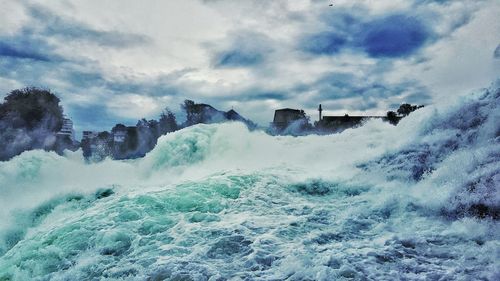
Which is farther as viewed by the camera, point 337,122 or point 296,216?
point 337,122

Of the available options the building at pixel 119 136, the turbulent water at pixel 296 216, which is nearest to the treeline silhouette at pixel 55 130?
the building at pixel 119 136

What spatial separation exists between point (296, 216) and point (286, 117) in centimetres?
3936

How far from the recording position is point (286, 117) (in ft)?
152

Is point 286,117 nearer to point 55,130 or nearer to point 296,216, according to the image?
point 55,130

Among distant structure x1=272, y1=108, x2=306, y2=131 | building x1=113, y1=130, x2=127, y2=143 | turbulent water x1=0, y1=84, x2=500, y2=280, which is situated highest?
distant structure x1=272, y1=108, x2=306, y2=131

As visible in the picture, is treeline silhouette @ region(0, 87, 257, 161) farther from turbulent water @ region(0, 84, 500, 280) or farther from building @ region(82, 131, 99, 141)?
turbulent water @ region(0, 84, 500, 280)

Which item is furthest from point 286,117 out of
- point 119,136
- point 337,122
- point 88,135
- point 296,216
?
point 296,216

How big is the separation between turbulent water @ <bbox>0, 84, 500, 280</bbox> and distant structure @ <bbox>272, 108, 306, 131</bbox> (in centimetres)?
3295

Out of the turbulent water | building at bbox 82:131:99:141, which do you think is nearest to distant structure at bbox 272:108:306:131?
building at bbox 82:131:99:141

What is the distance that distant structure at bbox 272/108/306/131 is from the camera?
4525cm

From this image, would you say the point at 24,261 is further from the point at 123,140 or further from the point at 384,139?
the point at 123,140

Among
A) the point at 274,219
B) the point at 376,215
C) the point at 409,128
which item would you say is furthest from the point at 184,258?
the point at 409,128

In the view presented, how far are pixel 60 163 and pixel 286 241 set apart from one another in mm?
9830

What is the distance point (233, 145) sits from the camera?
1355 centimetres
